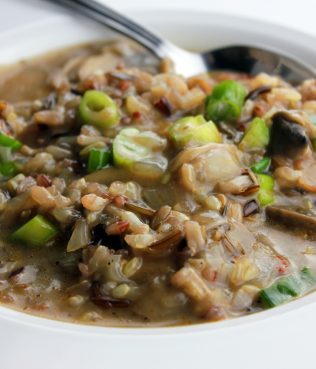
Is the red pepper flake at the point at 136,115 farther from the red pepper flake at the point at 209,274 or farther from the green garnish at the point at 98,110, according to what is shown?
the red pepper flake at the point at 209,274

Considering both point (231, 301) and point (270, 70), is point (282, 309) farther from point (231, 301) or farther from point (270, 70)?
point (270, 70)

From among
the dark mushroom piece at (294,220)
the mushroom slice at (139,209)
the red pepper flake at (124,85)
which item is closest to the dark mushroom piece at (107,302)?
the mushroom slice at (139,209)

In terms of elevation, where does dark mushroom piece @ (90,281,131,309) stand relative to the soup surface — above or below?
below

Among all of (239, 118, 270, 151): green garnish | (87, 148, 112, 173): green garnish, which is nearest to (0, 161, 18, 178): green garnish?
(87, 148, 112, 173): green garnish

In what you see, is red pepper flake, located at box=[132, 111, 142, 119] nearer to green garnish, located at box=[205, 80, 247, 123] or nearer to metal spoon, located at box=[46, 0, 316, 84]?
green garnish, located at box=[205, 80, 247, 123]

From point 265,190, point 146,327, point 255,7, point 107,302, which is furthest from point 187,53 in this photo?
point 146,327

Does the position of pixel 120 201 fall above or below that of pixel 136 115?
below

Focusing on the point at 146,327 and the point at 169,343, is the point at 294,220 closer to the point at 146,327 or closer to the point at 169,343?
the point at 146,327
